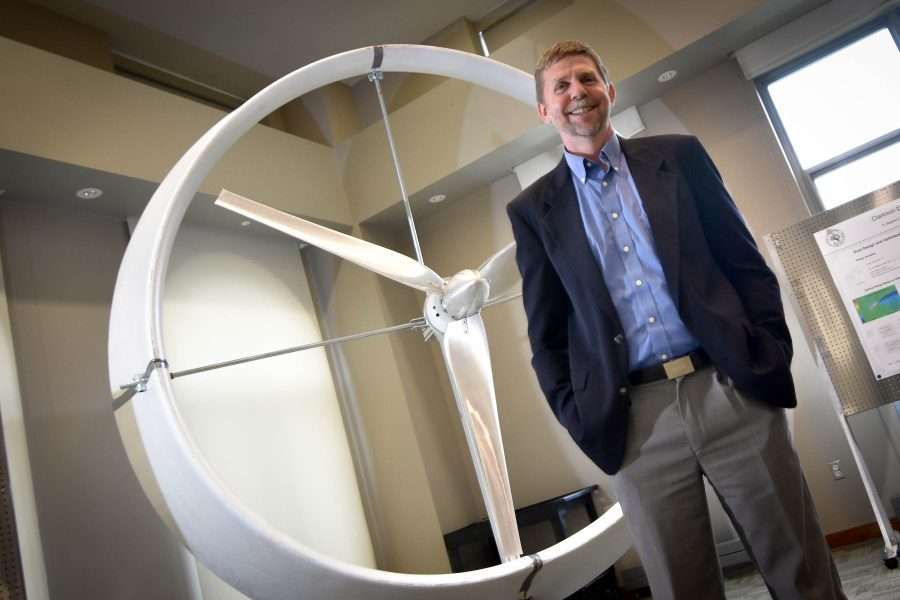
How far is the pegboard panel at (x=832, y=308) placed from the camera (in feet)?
16.0

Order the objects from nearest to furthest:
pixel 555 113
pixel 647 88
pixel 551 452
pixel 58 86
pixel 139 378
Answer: pixel 555 113, pixel 139 378, pixel 58 86, pixel 647 88, pixel 551 452

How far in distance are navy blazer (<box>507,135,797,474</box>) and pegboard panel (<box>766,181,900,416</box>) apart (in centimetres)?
353

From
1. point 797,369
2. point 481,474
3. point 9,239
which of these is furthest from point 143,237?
point 797,369

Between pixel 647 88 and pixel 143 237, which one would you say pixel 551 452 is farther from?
pixel 143 237

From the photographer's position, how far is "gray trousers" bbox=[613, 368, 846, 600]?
1.70 m

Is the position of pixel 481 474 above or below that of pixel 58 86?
below

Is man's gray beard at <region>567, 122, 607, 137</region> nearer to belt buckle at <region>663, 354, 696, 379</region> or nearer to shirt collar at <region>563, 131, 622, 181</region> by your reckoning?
shirt collar at <region>563, 131, 622, 181</region>

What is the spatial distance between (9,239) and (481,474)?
3.35 metres

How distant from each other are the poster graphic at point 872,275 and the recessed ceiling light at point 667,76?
71.7 inches

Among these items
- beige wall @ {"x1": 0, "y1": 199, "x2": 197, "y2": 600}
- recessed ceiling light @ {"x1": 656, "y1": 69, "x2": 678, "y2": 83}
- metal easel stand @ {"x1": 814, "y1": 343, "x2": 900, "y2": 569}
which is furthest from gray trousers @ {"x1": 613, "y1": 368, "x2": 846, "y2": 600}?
recessed ceiling light @ {"x1": 656, "y1": 69, "x2": 678, "y2": 83}

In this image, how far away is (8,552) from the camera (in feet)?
13.4

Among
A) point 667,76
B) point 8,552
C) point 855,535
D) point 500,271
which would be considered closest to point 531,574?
point 500,271

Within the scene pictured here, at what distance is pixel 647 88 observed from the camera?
6.29 metres

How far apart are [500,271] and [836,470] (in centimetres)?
294
